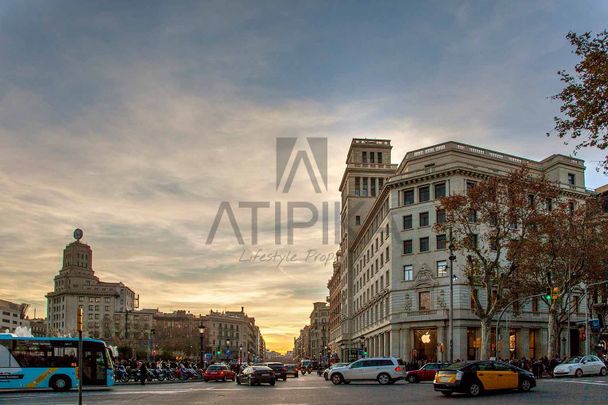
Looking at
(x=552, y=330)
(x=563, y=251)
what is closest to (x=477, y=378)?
(x=563, y=251)

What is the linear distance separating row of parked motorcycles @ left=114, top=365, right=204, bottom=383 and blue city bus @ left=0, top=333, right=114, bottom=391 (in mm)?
10891

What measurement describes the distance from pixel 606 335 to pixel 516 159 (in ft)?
87.1

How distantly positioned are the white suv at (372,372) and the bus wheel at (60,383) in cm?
1532

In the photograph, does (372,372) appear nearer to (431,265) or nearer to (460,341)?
(460,341)

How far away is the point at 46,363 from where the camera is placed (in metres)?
35.6

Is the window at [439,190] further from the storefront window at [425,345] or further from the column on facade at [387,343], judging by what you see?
the column on facade at [387,343]

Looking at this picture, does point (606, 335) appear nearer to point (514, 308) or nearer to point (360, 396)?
point (514, 308)

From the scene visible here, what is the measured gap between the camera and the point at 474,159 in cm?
7388

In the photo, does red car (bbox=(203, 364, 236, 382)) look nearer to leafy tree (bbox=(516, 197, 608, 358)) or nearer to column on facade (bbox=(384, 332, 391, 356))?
leafy tree (bbox=(516, 197, 608, 358))

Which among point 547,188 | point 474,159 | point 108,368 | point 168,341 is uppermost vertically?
point 474,159

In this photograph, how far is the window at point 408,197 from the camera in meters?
73.7

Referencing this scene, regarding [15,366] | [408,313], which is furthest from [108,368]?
[408,313]

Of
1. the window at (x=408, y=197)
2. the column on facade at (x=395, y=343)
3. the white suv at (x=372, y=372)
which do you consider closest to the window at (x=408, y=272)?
the column on facade at (x=395, y=343)

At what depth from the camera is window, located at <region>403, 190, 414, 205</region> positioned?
73688 millimetres
